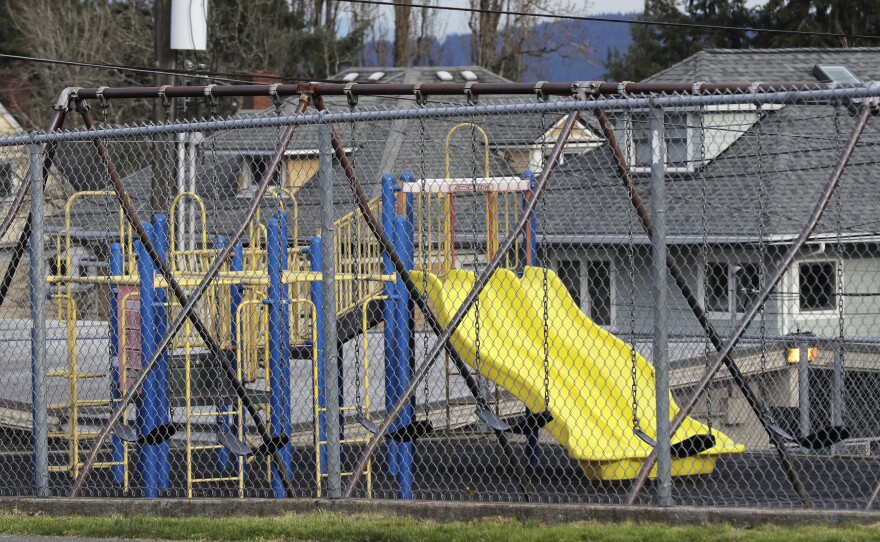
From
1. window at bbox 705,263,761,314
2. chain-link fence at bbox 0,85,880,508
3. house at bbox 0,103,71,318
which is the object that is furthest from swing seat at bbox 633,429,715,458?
house at bbox 0,103,71,318

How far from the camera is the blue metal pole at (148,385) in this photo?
8.77 m

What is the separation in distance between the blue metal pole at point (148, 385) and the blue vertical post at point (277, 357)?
819 millimetres

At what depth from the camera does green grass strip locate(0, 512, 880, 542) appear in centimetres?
661

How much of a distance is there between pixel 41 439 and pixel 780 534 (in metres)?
4.62

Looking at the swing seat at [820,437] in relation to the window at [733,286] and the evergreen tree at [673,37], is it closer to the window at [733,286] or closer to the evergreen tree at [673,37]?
the window at [733,286]

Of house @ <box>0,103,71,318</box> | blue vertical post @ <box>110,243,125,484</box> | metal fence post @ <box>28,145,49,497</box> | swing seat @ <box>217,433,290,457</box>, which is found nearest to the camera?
swing seat @ <box>217,433,290,457</box>

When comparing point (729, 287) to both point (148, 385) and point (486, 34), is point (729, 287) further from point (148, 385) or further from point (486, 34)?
point (486, 34)

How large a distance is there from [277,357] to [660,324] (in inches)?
112

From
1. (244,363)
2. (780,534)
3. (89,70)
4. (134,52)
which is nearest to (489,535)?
(780,534)

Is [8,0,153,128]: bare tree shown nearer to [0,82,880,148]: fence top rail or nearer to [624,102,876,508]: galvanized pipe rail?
[0,82,880,148]: fence top rail

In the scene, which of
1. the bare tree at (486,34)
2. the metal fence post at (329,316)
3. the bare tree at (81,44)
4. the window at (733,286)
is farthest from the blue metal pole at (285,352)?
the bare tree at (486,34)

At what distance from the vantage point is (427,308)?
8289 mm

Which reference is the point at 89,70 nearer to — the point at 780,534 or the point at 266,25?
the point at 266,25

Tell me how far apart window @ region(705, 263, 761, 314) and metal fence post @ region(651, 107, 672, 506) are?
239 cm
